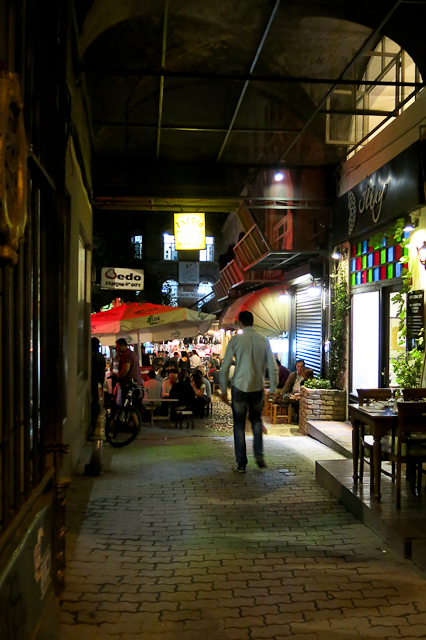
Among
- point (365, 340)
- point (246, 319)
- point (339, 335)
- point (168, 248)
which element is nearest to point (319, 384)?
point (339, 335)

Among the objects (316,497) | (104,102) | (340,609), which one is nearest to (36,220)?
(340,609)

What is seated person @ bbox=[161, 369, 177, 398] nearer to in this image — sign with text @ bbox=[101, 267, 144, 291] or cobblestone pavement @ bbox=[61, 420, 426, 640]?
sign with text @ bbox=[101, 267, 144, 291]

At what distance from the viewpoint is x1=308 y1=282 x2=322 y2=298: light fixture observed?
1402 centimetres

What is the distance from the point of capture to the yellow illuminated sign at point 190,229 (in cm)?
1538

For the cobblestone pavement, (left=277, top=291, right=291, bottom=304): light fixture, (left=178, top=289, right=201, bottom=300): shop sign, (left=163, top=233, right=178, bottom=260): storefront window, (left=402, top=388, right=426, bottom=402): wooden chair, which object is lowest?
the cobblestone pavement

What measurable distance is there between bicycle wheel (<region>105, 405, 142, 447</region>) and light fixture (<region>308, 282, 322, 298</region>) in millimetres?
6130

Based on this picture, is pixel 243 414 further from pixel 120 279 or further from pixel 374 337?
pixel 120 279

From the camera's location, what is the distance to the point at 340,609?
3.85m

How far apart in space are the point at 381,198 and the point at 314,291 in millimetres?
5679

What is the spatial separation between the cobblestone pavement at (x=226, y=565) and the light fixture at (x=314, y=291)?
7.26 m

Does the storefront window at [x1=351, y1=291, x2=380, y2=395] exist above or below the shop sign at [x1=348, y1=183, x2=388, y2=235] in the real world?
below

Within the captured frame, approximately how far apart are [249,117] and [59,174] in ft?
29.4

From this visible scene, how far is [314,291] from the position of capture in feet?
48.9

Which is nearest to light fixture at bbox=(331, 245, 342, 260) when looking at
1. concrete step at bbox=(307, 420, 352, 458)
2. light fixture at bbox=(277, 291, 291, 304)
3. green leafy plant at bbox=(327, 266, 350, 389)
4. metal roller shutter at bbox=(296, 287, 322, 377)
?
green leafy plant at bbox=(327, 266, 350, 389)
